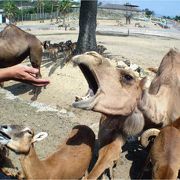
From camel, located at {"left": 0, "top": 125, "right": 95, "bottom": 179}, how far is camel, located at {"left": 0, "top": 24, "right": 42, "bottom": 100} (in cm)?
625

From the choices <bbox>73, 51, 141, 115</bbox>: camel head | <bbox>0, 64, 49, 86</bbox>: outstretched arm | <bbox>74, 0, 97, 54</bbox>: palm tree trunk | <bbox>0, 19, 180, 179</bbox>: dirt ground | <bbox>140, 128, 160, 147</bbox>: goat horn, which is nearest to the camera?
<bbox>0, 64, 49, 86</bbox>: outstretched arm

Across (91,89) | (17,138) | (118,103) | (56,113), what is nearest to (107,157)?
(118,103)

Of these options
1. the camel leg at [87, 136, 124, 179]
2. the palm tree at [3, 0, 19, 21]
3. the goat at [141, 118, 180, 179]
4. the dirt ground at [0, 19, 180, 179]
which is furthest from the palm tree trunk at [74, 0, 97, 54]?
the palm tree at [3, 0, 19, 21]

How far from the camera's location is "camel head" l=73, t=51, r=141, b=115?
5105 millimetres

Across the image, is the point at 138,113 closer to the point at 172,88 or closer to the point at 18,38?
the point at 172,88

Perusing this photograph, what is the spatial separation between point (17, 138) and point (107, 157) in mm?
1230

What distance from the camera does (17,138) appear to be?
16.7ft

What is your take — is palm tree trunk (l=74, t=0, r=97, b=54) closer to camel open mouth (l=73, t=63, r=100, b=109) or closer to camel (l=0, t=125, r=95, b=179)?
camel (l=0, t=125, r=95, b=179)

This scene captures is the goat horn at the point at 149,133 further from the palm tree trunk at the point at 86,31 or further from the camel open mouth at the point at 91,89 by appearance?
the palm tree trunk at the point at 86,31

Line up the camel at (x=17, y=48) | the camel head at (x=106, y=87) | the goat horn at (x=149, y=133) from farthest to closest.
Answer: the camel at (x=17, y=48)
the goat horn at (x=149, y=133)
the camel head at (x=106, y=87)

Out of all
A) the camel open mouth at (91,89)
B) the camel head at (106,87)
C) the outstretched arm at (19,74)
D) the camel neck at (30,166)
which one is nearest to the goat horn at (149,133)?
the camel head at (106,87)

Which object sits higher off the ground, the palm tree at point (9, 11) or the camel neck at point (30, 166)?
the camel neck at point (30, 166)

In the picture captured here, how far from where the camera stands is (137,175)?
247 inches

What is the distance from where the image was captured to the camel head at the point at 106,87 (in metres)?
5.11
